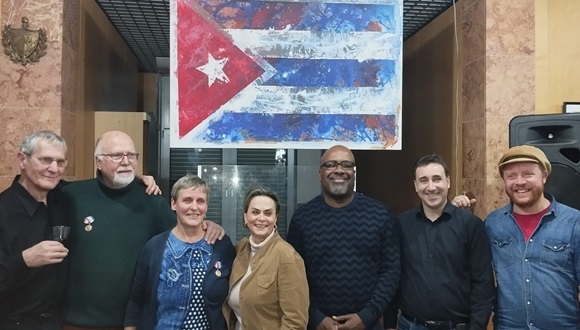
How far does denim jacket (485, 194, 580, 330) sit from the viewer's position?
219 centimetres

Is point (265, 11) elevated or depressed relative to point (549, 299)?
elevated

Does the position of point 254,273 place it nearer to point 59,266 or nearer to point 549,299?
point 59,266

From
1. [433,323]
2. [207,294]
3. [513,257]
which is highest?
[513,257]

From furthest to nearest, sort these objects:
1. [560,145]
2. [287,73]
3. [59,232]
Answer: [287,73], [560,145], [59,232]

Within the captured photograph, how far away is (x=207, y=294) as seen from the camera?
2.17 meters

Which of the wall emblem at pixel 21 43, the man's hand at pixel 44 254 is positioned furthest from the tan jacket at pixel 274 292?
the wall emblem at pixel 21 43

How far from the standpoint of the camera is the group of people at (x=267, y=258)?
2.17 metres

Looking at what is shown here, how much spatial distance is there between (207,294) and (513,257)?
1.30 m

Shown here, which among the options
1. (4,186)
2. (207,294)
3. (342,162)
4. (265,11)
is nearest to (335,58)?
(265,11)

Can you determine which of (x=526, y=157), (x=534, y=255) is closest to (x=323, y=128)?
(x=526, y=157)

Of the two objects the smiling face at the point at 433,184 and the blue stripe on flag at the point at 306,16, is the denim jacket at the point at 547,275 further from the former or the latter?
the blue stripe on flag at the point at 306,16

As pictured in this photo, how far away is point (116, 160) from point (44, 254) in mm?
506

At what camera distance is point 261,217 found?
2250 millimetres

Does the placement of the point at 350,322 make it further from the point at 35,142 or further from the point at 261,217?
the point at 35,142
